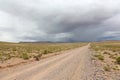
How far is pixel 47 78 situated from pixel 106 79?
153 inches

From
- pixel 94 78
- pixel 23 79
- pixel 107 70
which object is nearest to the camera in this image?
pixel 23 79

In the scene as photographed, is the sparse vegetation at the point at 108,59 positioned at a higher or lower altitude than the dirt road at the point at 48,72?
lower

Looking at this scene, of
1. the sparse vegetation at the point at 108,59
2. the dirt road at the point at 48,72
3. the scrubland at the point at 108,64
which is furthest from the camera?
the sparse vegetation at the point at 108,59

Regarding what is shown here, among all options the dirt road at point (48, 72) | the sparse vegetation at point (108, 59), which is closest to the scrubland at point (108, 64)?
the sparse vegetation at point (108, 59)

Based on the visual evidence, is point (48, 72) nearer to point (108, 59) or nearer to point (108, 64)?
point (108, 64)

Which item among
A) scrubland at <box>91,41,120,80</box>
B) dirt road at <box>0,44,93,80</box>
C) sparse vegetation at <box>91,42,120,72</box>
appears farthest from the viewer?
sparse vegetation at <box>91,42,120,72</box>

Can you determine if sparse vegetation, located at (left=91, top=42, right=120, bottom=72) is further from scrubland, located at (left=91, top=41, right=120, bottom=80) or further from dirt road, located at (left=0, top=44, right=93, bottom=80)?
dirt road, located at (left=0, top=44, right=93, bottom=80)

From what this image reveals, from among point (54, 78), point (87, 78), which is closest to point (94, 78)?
point (87, 78)

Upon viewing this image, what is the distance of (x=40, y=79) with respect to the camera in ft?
37.6

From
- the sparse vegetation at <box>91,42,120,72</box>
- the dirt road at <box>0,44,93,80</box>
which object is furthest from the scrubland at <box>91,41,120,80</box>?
the dirt road at <box>0,44,93,80</box>

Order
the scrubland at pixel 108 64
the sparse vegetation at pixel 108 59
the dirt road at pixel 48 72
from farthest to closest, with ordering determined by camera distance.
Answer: the sparse vegetation at pixel 108 59 < the scrubland at pixel 108 64 < the dirt road at pixel 48 72

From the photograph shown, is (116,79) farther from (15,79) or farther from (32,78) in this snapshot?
(15,79)

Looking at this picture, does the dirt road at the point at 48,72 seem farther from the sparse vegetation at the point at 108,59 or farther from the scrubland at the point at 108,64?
the sparse vegetation at the point at 108,59

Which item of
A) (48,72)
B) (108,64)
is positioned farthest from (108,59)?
(48,72)
